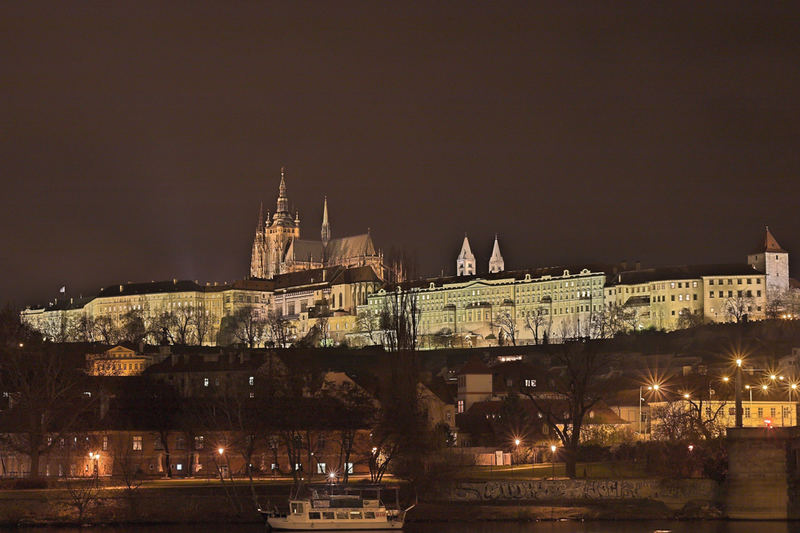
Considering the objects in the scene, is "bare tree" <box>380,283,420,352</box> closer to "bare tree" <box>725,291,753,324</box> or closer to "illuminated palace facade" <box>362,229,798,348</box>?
"illuminated palace facade" <box>362,229,798,348</box>

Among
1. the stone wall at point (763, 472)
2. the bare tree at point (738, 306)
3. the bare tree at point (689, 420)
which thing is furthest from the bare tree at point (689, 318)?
the stone wall at point (763, 472)

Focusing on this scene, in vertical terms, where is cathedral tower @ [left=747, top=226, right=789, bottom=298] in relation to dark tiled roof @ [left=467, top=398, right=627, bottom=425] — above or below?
above

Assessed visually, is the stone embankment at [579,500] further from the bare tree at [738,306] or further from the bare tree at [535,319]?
the bare tree at [535,319]

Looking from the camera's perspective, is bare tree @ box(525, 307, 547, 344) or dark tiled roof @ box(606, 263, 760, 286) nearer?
dark tiled roof @ box(606, 263, 760, 286)

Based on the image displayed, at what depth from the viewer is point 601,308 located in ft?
627

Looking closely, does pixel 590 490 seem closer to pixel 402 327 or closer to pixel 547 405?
pixel 402 327

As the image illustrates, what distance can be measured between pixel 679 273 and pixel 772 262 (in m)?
10.8

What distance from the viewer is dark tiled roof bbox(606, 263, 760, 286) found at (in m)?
180

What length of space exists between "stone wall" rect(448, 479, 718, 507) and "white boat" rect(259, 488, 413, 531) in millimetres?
3728

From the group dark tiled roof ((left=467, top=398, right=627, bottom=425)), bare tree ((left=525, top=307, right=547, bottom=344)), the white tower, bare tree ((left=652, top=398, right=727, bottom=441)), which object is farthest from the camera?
bare tree ((left=525, top=307, right=547, bottom=344))

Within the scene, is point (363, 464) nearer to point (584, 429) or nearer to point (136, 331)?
point (584, 429)

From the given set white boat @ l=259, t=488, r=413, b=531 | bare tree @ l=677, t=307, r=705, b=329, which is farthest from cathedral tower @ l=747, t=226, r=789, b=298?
white boat @ l=259, t=488, r=413, b=531

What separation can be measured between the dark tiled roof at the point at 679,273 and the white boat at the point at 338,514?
127604mm

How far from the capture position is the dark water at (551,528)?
55656mm
